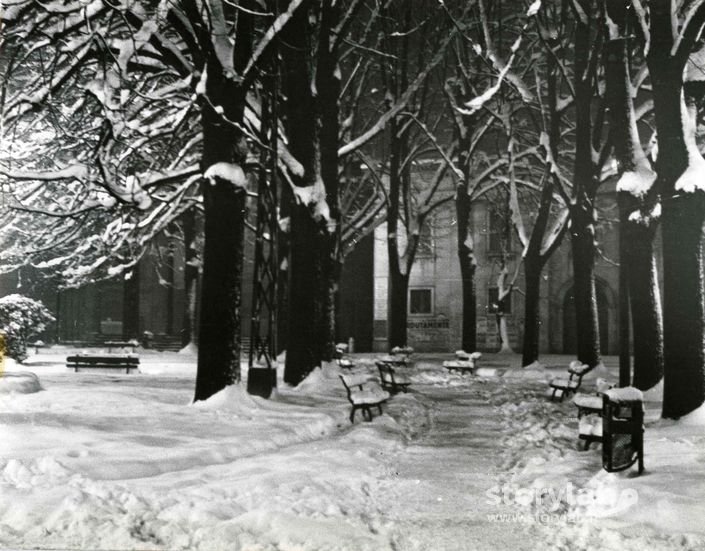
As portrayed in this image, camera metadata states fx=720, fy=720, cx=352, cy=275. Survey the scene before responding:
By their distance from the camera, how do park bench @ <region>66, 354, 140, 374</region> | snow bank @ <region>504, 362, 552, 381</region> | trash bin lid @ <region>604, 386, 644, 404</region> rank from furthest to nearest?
snow bank @ <region>504, 362, 552, 381</region> → park bench @ <region>66, 354, 140, 374</region> → trash bin lid @ <region>604, 386, 644, 404</region>

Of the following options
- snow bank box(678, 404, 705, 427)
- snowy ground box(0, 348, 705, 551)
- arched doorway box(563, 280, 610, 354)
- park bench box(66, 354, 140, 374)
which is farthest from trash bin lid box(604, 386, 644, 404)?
arched doorway box(563, 280, 610, 354)

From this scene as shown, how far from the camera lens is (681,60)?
10.1m

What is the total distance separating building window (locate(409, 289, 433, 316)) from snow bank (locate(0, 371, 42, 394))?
26809mm

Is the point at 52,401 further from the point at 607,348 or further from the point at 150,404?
the point at 607,348

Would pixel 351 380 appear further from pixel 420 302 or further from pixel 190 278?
pixel 420 302

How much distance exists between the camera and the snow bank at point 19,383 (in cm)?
1137

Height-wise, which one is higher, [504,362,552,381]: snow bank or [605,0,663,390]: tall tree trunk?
[605,0,663,390]: tall tree trunk

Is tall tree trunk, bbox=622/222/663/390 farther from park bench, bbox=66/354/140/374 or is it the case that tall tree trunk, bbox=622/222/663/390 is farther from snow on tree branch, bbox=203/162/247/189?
park bench, bbox=66/354/140/374

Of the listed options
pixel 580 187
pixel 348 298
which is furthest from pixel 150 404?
pixel 348 298

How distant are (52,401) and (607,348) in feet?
98.6

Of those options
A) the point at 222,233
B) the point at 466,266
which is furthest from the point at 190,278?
the point at 222,233

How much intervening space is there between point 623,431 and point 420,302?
1216 inches

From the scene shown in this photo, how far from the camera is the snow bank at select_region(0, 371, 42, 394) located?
37.3ft

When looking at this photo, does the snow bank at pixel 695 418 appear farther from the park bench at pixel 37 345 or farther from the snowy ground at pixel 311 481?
the park bench at pixel 37 345
